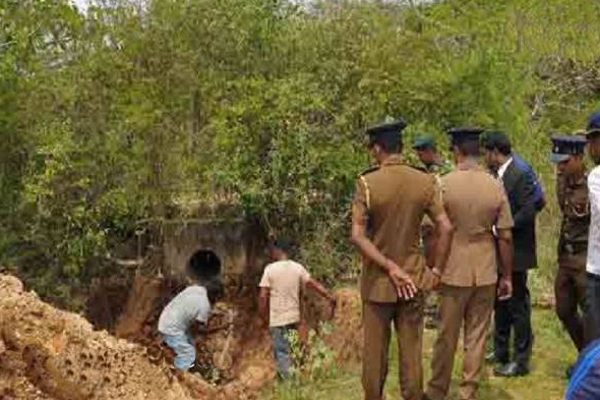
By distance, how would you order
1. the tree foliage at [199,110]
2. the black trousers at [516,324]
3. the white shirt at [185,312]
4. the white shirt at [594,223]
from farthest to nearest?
the tree foliage at [199,110] → the white shirt at [185,312] → the black trousers at [516,324] → the white shirt at [594,223]

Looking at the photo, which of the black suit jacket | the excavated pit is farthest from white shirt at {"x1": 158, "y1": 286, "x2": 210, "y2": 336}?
the black suit jacket

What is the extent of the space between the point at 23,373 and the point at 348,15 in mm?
9450

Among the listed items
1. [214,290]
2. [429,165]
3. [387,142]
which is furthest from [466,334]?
[214,290]

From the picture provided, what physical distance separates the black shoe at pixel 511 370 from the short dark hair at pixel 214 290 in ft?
20.3

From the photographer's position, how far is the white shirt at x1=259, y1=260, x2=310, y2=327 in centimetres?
880

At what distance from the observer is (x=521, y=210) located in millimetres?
6816

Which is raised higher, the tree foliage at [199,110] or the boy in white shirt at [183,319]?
the tree foliage at [199,110]

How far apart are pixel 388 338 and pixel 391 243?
0.58 m

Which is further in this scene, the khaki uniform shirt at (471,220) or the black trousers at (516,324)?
the black trousers at (516,324)

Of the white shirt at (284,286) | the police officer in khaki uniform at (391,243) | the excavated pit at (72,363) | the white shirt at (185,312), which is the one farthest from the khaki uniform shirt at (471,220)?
the white shirt at (185,312)

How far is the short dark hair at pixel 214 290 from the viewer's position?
42.2 ft

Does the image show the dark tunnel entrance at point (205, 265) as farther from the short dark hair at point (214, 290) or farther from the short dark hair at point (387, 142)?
the short dark hair at point (387, 142)

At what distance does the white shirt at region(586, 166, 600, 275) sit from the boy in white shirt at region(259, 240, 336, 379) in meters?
3.76

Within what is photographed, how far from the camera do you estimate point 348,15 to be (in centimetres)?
1345
